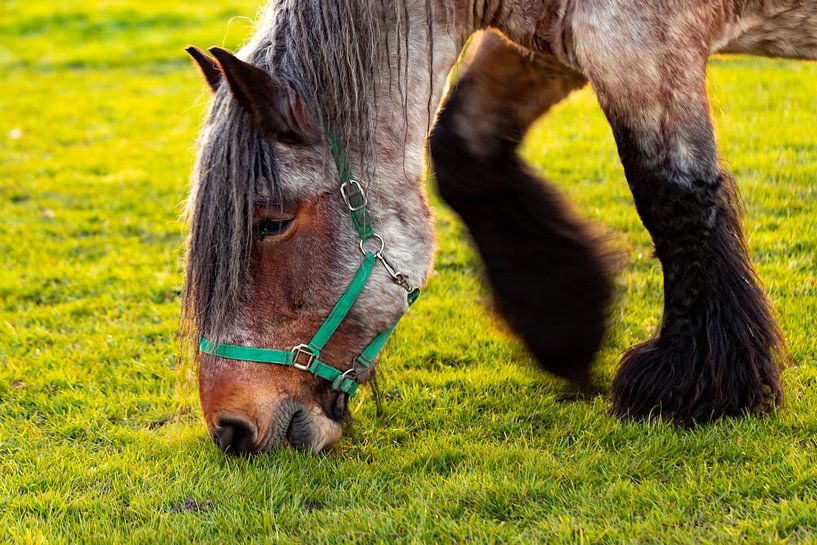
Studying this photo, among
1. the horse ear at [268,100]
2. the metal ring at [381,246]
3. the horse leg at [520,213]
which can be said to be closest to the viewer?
the horse ear at [268,100]

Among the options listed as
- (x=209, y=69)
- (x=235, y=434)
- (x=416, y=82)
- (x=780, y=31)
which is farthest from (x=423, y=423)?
(x=780, y=31)

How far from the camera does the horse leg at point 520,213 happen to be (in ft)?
12.4

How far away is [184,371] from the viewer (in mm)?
3568

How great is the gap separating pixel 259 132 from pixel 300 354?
78cm

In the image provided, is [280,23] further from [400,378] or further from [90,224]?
[90,224]

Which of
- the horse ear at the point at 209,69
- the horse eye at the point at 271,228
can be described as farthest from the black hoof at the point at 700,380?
the horse ear at the point at 209,69

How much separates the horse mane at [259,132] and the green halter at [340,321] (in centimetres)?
5

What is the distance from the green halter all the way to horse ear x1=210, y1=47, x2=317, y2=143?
0.14 meters

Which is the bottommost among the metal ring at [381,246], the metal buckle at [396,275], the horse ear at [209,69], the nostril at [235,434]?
the nostril at [235,434]

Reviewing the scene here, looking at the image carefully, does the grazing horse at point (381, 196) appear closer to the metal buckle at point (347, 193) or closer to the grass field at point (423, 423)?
the metal buckle at point (347, 193)

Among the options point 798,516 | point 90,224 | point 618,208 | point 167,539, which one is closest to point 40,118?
point 90,224

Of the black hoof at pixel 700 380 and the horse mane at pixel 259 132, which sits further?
the black hoof at pixel 700 380

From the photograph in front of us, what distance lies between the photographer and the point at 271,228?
3.07 m

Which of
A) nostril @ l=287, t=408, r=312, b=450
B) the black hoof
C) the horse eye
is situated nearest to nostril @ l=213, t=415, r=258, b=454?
nostril @ l=287, t=408, r=312, b=450
